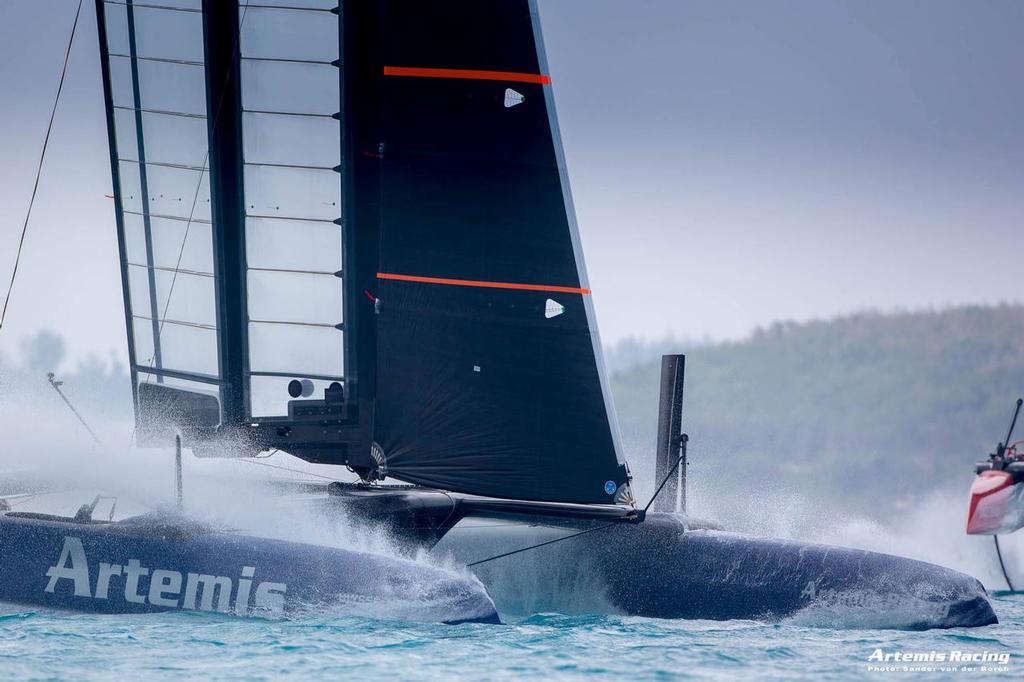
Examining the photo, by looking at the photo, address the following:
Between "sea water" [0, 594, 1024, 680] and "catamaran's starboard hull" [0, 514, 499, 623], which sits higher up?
"catamaran's starboard hull" [0, 514, 499, 623]

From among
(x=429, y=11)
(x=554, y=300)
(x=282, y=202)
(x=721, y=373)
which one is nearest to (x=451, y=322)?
(x=554, y=300)

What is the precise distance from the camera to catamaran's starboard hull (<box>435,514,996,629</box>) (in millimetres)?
6613

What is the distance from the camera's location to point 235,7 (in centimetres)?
703

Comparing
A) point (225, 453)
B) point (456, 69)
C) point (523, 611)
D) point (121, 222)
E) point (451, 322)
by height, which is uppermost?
point (456, 69)

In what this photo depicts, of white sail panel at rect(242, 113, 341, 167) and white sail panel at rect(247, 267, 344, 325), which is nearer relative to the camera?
white sail panel at rect(242, 113, 341, 167)

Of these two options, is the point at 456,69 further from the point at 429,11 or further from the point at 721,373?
the point at 721,373

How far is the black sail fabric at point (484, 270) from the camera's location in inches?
273

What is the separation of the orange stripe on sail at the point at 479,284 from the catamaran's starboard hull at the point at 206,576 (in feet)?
4.80

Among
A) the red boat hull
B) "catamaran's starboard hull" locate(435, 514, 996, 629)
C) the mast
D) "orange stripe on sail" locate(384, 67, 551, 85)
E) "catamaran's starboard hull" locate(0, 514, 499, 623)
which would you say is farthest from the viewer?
the red boat hull

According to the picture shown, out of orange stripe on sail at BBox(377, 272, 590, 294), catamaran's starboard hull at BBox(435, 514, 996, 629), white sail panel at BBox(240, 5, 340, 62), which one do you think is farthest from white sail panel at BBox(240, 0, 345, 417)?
catamaran's starboard hull at BBox(435, 514, 996, 629)

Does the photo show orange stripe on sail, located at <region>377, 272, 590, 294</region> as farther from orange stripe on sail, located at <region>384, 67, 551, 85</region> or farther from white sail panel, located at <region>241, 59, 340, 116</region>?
orange stripe on sail, located at <region>384, 67, 551, 85</region>

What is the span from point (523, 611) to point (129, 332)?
2585mm

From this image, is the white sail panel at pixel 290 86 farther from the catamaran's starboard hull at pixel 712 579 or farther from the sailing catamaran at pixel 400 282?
the catamaran's starboard hull at pixel 712 579

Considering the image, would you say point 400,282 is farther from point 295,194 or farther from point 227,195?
point 227,195
